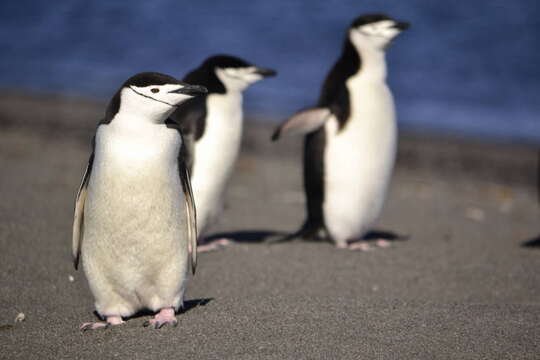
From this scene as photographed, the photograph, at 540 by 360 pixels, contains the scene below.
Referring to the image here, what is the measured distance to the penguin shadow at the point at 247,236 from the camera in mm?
6629

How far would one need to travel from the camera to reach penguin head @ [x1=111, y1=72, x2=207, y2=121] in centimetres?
371

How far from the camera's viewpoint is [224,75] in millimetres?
6316

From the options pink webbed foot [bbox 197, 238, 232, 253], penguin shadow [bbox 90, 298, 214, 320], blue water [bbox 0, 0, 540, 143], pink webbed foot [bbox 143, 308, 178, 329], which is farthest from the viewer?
blue water [bbox 0, 0, 540, 143]

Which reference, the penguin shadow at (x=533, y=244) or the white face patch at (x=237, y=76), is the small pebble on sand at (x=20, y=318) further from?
the penguin shadow at (x=533, y=244)

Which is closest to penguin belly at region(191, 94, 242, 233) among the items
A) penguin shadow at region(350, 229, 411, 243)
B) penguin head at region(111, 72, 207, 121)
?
penguin shadow at region(350, 229, 411, 243)

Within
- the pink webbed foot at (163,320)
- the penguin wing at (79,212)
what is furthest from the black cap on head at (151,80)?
the pink webbed foot at (163,320)

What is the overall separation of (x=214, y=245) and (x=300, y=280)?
41.1 inches

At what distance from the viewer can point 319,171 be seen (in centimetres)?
659

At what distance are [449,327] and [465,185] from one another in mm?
6807

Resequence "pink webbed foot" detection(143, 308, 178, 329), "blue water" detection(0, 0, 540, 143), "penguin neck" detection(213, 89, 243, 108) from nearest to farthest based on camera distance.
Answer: "pink webbed foot" detection(143, 308, 178, 329) < "penguin neck" detection(213, 89, 243, 108) < "blue water" detection(0, 0, 540, 143)

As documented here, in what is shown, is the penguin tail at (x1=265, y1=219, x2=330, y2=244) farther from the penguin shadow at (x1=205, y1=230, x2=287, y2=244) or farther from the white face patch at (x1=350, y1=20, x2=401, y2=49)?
the white face patch at (x1=350, y1=20, x2=401, y2=49)

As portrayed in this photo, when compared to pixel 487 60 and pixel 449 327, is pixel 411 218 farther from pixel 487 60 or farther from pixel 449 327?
pixel 487 60

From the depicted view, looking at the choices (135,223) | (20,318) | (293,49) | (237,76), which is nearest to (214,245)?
(237,76)

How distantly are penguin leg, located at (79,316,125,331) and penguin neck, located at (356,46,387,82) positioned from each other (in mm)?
3372
